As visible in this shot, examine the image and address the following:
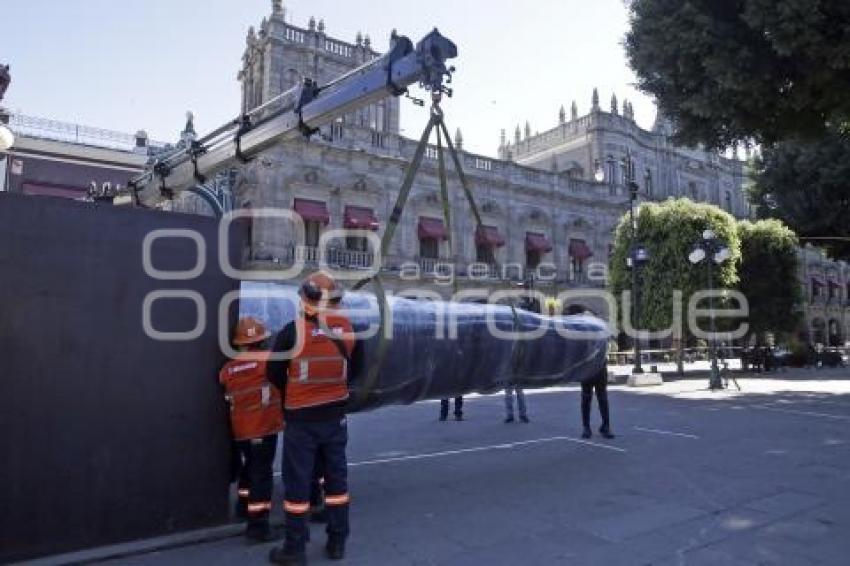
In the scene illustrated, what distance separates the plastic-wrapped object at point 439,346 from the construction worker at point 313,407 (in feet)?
1.47

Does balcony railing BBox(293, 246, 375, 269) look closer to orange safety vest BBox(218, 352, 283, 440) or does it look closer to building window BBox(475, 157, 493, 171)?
building window BBox(475, 157, 493, 171)

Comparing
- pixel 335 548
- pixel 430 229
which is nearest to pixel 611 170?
pixel 430 229

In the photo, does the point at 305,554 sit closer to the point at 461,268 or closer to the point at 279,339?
the point at 279,339

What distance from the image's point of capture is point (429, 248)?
27594mm

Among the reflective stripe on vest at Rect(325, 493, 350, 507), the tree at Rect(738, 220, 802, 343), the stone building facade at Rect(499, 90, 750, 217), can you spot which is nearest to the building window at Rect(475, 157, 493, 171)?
the stone building facade at Rect(499, 90, 750, 217)

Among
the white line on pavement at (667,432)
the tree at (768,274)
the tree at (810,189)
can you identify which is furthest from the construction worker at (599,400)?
the tree at (768,274)

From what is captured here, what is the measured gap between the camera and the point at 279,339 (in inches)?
182

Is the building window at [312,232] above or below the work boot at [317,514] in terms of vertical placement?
above

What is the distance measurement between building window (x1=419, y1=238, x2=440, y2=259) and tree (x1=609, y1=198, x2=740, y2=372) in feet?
24.7

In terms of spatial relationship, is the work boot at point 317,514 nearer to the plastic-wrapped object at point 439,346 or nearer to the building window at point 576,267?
the plastic-wrapped object at point 439,346

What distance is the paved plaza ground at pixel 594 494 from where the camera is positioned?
4.54 m

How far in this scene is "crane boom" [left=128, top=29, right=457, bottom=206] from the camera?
5.80 m

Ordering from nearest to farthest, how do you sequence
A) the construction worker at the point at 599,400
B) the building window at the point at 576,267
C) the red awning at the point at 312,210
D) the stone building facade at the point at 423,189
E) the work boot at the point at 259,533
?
the work boot at the point at 259,533 → the construction worker at the point at 599,400 → the red awning at the point at 312,210 → the stone building facade at the point at 423,189 → the building window at the point at 576,267

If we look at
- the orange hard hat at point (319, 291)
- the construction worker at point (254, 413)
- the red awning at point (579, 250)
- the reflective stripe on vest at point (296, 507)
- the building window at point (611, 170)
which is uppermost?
the building window at point (611, 170)
